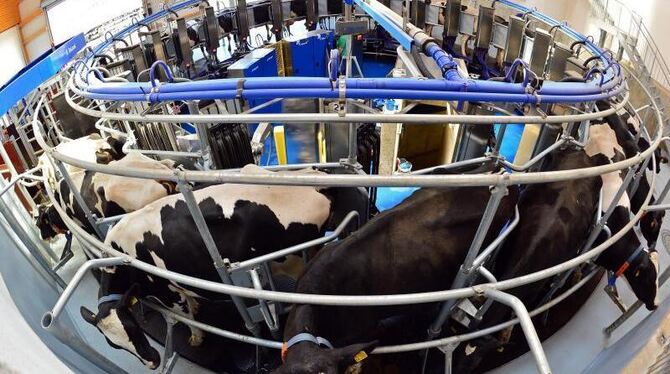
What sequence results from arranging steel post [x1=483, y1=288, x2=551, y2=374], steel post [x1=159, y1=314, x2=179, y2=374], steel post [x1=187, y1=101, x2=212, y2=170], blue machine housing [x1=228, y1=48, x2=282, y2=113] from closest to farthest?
steel post [x1=483, y1=288, x2=551, y2=374] → steel post [x1=159, y1=314, x2=179, y2=374] → steel post [x1=187, y1=101, x2=212, y2=170] → blue machine housing [x1=228, y1=48, x2=282, y2=113]

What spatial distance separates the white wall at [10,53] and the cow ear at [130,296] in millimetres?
9496

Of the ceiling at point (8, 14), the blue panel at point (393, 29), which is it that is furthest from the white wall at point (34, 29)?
the blue panel at point (393, 29)

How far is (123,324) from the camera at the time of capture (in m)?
2.24

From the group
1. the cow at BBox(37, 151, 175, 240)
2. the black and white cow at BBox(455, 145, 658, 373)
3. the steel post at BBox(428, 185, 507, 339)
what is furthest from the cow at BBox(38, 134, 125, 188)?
the black and white cow at BBox(455, 145, 658, 373)

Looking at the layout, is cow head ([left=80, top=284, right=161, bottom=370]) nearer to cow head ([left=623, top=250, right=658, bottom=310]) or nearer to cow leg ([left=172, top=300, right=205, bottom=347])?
cow leg ([left=172, top=300, right=205, bottom=347])

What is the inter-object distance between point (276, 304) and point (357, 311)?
1.49 ft

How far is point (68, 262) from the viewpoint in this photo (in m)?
3.56

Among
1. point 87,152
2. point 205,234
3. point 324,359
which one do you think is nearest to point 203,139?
point 205,234

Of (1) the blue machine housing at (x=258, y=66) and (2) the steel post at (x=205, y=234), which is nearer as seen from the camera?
(2) the steel post at (x=205, y=234)

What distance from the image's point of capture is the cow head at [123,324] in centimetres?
225

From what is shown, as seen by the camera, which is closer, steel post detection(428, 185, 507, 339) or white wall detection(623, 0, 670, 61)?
steel post detection(428, 185, 507, 339)

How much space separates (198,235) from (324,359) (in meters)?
1.07

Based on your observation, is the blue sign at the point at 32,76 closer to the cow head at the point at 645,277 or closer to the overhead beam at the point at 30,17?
the cow head at the point at 645,277

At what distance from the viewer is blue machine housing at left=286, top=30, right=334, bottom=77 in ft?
22.0
